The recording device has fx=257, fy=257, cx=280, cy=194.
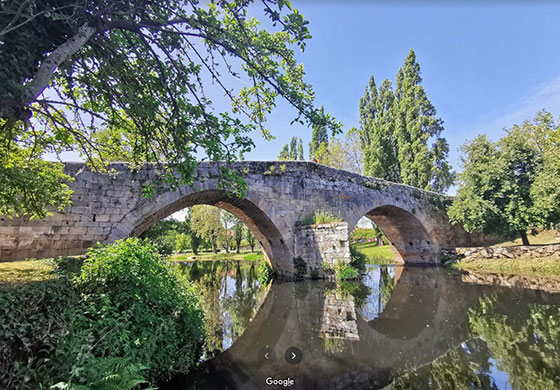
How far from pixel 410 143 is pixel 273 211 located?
54.7 ft

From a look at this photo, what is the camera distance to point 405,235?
17438 millimetres

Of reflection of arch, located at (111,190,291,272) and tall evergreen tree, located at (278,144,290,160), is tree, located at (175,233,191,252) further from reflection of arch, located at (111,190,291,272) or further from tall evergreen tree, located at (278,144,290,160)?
reflection of arch, located at (111,190,291,272)

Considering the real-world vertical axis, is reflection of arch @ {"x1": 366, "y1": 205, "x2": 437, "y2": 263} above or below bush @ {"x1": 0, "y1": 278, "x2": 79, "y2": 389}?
above

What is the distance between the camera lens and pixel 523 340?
421cm

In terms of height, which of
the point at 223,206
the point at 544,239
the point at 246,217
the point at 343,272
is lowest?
the point at 343,272

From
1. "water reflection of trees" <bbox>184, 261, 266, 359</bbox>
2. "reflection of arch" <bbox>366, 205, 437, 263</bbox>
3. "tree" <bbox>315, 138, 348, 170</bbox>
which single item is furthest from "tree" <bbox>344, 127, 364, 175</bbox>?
"water reflection of trees" <bbox>184, 261, 266, 359</bbox>

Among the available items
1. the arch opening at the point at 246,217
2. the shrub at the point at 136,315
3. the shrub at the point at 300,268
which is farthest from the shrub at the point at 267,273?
the shrub at the point at 136,315

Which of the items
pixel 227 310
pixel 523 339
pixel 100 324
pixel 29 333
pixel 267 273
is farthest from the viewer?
pixel 267 273

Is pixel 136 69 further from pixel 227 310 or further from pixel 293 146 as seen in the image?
pixel 293 146

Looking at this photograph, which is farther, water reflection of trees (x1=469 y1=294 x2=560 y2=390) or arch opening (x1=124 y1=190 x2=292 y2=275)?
arch opening (x1=124 y1=190 x2=292 y2=275)

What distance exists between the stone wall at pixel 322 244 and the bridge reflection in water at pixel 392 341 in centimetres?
225

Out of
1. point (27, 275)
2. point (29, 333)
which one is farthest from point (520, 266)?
point (27, 275)

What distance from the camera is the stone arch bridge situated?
676cm

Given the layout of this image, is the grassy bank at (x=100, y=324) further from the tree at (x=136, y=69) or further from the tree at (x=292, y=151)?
the tree at (x=292, y=151)
